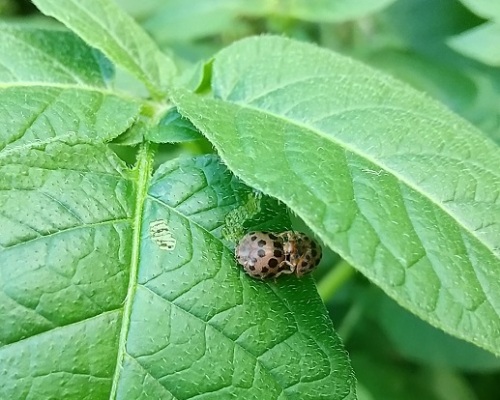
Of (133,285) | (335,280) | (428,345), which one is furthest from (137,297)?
(428,345)

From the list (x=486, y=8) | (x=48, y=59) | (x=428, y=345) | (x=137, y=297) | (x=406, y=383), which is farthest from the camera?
(x=406, y=383)

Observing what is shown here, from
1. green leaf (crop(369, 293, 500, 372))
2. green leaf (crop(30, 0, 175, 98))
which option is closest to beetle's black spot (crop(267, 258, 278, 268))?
green leaf (crop(30, 0, 175, 98))

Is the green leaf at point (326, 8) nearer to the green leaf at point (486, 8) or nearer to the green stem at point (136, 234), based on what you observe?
the green leaf at point (486, 8)

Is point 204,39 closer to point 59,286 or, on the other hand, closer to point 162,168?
point 162,168

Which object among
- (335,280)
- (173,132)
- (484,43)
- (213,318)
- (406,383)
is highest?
(484,43)

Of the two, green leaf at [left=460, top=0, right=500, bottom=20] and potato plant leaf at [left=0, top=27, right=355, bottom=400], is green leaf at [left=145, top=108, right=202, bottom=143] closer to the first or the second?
potato plant leaf at [left=0, top=27, right=355, bottom=400]

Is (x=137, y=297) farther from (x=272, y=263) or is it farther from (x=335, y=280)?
(x=335, y=280)
